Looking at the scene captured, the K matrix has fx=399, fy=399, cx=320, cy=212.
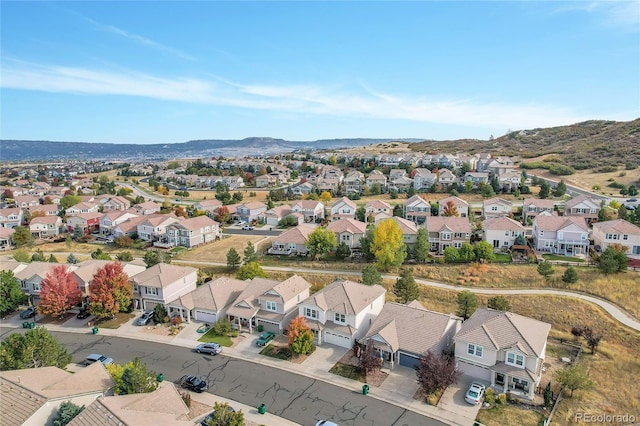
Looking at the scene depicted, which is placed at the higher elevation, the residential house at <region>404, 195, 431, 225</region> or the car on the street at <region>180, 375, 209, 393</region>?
the residential house at <region>404, 195, 431, 225</region>

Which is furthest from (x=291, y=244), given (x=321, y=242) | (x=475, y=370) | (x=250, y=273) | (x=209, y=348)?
(x=475, y=370)

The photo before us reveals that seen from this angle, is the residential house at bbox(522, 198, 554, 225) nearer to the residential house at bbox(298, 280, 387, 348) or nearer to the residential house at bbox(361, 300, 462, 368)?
the residential house at bbox(361, 300, 462, 368)

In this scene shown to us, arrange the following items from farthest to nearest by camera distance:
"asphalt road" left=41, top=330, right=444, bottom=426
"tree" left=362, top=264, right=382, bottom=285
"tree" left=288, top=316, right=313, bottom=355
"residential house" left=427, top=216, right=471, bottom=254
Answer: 1. "residential house" left=427, top=216, right=471, bottom=254
2. "tree" left=362, top=264, right=382, bottom=285
3. "tree" left=288, top=316, right=313, bottom=355
4. "asphalt road" left=41, top=330, right=444, bottom=426

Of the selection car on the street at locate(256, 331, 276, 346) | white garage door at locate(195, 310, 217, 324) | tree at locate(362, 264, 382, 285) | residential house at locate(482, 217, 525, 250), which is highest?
residential house at locate(482, 217, 525, 250)

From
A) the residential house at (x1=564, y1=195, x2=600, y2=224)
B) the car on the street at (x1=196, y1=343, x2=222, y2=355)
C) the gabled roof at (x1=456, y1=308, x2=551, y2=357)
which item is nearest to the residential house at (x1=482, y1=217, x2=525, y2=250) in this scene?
the residential house at (x1=564, y1=195, x2=600, y2=224)

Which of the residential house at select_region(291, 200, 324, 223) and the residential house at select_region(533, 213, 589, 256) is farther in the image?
the residential house at select_region(291, 200, 324, 223)

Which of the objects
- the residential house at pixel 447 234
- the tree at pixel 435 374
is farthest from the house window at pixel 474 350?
the residential house at pixel 447 234

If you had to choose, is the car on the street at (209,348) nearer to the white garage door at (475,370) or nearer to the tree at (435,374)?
the tree at (435,374)
